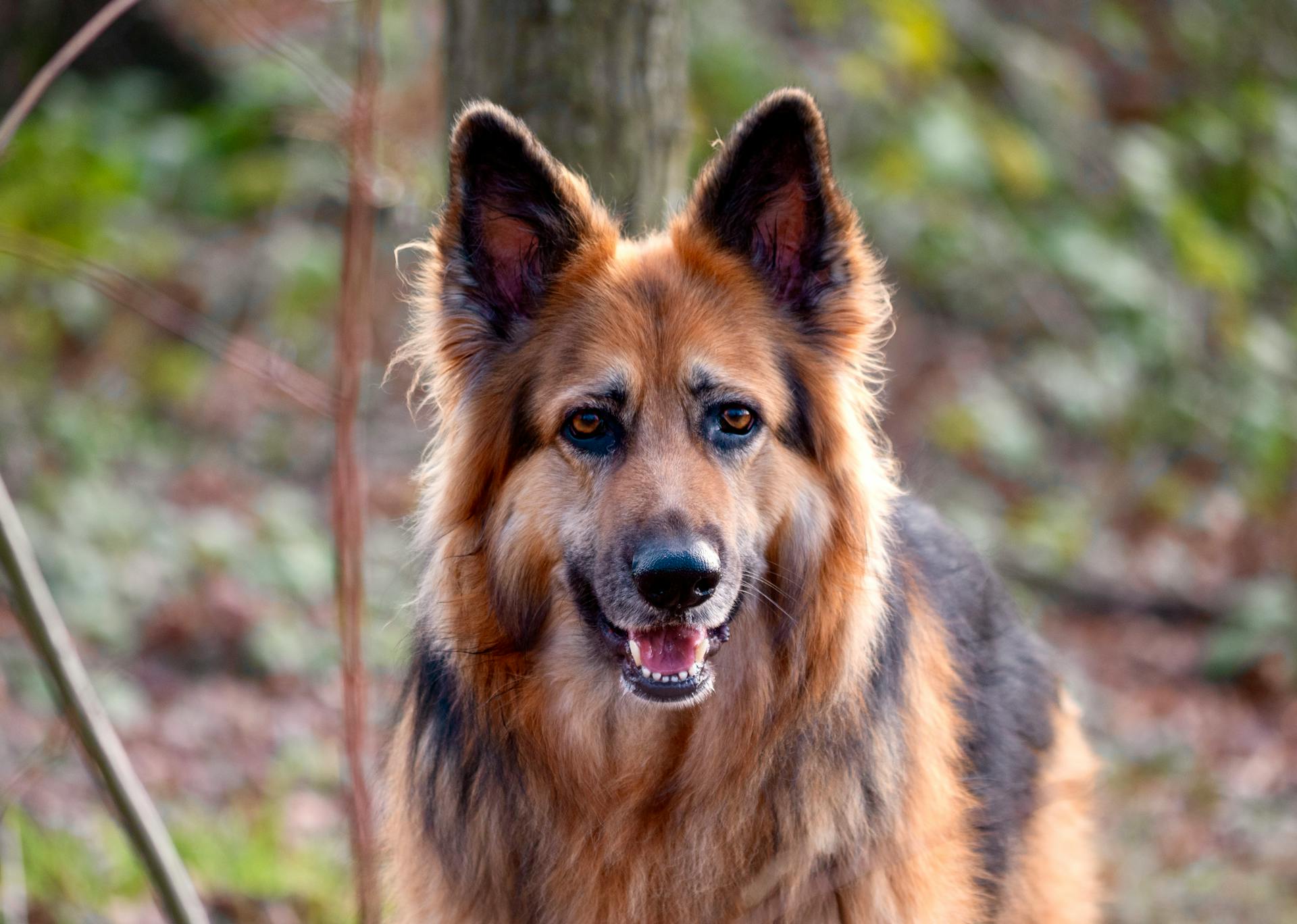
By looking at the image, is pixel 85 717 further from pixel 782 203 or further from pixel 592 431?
pixel 782 203

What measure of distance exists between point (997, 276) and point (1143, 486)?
1994 millimetres

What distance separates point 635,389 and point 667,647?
26.5 inches

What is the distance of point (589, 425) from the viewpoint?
329 centimetres

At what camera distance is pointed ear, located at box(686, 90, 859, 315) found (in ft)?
10.5

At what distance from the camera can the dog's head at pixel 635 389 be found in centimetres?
317

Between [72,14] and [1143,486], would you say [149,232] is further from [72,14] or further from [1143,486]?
[1143,486]

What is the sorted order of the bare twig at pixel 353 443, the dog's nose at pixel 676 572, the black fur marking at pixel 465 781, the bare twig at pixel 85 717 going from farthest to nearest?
1. the black fur marking at pixel 465 781
2. the dog's nose at pixel 676 572
3. the bare twig at pixel 353 443
4. the bare twig at pixel 85 717

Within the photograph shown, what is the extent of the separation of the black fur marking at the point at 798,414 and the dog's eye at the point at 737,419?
5.3 inches

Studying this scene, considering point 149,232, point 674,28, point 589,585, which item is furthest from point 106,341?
point 589,585

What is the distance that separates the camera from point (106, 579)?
6320 mm

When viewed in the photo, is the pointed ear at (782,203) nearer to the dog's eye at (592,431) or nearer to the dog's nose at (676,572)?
the dog's eye at (592,431)

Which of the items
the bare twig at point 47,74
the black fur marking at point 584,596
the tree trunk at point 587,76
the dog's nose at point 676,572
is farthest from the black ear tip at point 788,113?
the bare twig at point 47,74

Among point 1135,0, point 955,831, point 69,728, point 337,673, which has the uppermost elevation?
point 1135,0

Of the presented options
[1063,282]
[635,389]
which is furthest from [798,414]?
[1063,282]
